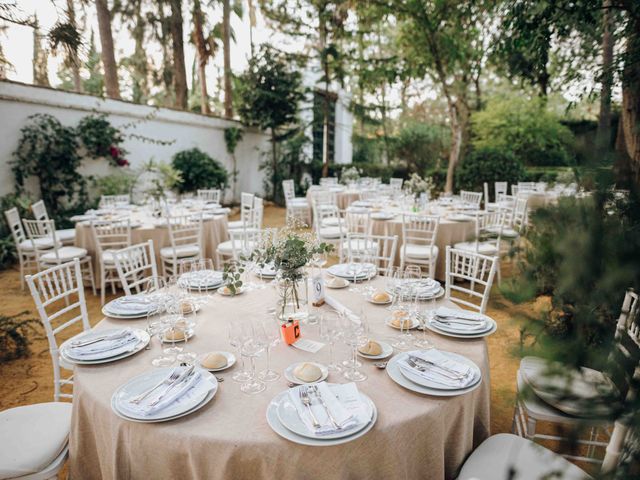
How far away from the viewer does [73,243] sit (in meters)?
5.77

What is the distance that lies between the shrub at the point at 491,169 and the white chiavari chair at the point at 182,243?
8289mm

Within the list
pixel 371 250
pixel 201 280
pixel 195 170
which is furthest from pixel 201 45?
pixel 201 280

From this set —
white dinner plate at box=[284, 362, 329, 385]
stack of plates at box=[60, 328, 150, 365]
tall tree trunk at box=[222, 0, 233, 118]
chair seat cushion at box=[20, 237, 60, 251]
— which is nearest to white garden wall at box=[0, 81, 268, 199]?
tall tree trunk at box=[222, 0, 233, 118]

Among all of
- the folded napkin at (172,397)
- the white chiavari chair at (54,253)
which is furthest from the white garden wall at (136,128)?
the folded napkin at (172,397)

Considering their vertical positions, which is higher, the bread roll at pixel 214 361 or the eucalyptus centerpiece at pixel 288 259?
the eucalyptus centerpiece at pixel 288 259

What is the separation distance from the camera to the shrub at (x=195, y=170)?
10.2 m

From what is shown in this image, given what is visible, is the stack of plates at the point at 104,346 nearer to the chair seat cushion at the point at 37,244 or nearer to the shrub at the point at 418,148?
the chair seat cushion at the point at 37,244

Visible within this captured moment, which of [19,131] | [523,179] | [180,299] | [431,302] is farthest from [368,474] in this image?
[523,179]

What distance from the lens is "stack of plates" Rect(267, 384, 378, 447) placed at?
4.05ft

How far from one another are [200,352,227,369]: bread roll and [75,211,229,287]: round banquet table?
357 cm

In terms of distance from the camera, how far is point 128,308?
2225mm

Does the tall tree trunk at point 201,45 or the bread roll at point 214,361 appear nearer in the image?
the bread roll at point 214,361

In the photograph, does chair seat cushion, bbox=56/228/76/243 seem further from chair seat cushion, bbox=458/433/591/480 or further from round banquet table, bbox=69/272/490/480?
chair seat cushion, bbox=458/433/591/480

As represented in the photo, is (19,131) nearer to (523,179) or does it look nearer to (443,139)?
(523,179)
